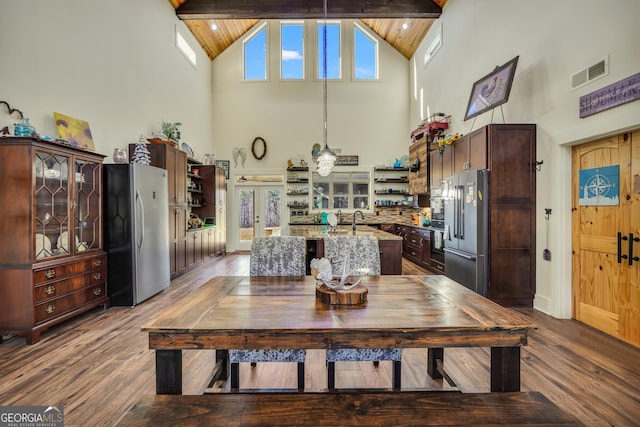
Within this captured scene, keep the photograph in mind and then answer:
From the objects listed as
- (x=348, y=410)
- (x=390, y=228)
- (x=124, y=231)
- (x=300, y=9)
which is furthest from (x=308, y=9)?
(x=348, y=410)

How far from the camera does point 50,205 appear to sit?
3.03 m

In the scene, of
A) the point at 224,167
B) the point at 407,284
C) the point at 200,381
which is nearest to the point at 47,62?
the point at 200,381

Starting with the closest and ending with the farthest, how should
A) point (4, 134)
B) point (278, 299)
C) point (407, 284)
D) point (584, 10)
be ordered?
1. point (278, 299)
2. point (407, 284)
3. point (4, 134)
4. point (584, 10)

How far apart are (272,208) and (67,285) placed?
18.6ft

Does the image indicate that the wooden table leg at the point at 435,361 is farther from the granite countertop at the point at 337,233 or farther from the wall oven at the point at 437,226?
the wall oven at the point at 437,226

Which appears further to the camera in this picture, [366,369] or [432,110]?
[432,110]

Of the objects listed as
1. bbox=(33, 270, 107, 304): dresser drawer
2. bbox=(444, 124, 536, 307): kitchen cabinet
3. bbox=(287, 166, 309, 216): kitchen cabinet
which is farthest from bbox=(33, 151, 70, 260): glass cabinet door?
bbox=(287, 166, 309, 216): kitchen cabinet

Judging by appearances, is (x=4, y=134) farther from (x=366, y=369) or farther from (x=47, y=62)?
(x=366, y=369)

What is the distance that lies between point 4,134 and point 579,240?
5.82m

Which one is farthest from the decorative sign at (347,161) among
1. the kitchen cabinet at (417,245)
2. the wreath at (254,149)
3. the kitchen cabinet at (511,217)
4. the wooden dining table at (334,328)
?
the wooden dining table at (334,328)

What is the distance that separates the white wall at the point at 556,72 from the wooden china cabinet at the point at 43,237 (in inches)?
205

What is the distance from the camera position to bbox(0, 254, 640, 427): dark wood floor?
1937 mm

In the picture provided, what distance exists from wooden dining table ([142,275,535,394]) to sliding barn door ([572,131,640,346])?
7.40 feet

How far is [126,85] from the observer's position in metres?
4.83
